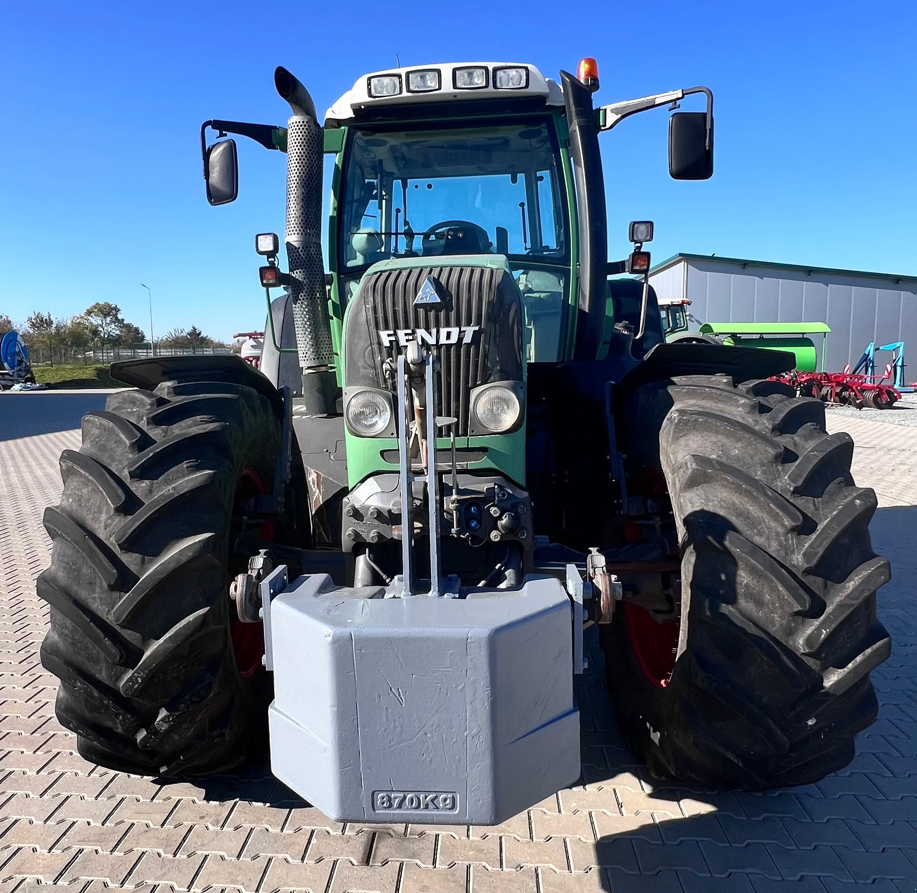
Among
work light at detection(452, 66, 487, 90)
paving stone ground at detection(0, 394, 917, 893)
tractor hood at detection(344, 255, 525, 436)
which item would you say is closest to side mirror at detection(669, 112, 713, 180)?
work light at detection(452, 66, 487, 90)

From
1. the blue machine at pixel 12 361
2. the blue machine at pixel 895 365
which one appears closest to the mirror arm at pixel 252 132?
the blue machine at pixel 895 365

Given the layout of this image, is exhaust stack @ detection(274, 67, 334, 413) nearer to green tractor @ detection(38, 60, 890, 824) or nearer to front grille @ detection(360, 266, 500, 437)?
green tractor @ detection(38, 60, 890, 824)

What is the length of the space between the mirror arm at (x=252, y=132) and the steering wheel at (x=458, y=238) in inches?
35.7

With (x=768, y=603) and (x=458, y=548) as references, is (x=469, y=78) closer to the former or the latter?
(x=458, y=548)

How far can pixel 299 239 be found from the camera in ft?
11.1

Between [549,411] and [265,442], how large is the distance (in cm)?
123

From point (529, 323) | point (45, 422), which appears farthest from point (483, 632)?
point (45, 422)

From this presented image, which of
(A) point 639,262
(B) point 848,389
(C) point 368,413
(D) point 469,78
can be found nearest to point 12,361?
(B) point 848,389

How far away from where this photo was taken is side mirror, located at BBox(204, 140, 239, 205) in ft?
11.4

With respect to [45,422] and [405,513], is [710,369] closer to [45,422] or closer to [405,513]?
[405,513]

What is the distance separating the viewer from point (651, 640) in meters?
2.98

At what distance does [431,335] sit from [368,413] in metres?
0.33

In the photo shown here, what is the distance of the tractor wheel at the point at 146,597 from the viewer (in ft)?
7.05

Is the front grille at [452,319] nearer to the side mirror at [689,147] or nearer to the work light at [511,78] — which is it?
the work light at [511,78]
